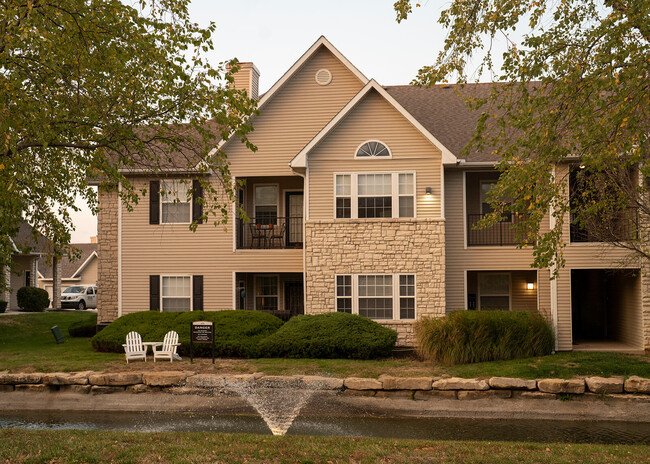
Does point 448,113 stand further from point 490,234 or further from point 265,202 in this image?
point 265,202

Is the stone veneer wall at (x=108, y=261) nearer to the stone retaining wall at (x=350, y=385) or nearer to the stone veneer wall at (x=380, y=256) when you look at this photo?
the stone retaining wall at (x=350, y=385)

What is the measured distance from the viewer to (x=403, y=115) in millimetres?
18641

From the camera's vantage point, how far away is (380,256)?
18.7 metres

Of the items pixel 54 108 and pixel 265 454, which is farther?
pixel 54 108

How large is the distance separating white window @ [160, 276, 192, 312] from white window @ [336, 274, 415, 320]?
19.3ft

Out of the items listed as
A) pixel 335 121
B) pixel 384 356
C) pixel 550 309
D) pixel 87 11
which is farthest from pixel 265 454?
pixel 550 309

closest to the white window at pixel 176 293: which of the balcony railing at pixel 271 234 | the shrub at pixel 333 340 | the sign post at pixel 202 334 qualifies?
the balcony railing at pixel 271 234

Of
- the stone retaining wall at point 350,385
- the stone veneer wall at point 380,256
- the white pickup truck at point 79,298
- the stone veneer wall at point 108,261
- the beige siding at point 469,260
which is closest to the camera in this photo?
the stone retaining wall at point 350,385

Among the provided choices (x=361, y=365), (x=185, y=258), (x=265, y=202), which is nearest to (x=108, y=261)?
(x=185, y=258)

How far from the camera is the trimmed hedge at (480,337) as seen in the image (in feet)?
52.8

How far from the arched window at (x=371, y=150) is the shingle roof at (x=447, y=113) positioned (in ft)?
8.17

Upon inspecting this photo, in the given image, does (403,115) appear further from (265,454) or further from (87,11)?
(265,454)

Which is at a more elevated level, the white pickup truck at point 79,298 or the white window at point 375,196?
the white window at point 375,196

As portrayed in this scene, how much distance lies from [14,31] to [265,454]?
702 cm
